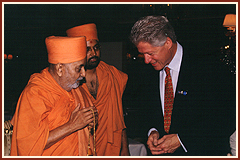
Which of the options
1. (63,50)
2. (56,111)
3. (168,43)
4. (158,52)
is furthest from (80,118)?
(168,43)

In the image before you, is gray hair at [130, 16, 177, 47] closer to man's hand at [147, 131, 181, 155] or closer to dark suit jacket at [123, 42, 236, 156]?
dark suit jacket at [123, 42, 236, 156]

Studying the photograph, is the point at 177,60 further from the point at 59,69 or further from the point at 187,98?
the point at 59,69

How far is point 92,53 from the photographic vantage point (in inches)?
98.3

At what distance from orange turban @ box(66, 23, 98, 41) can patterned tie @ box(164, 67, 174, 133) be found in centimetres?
86

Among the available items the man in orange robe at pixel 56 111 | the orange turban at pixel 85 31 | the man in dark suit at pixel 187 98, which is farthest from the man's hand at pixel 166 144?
the orange turban at pixel 85 31

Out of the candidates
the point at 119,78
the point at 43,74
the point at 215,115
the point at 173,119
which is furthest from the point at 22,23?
the point at 215,115

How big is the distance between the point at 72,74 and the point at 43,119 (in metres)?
0.40

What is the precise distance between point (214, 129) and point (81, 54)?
1.28 metres

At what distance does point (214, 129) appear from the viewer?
206 cm

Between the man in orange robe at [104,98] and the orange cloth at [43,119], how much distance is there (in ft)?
1.98

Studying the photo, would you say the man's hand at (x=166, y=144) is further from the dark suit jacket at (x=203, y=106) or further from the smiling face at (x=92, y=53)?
the smiling face at (x=92, y=53)

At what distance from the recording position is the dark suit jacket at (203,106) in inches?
80.9

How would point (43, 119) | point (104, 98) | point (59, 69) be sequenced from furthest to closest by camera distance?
1. point (104, 98)
2. point (59, 69)
3. point (43, 119)

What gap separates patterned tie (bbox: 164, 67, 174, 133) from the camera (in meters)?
2.25
